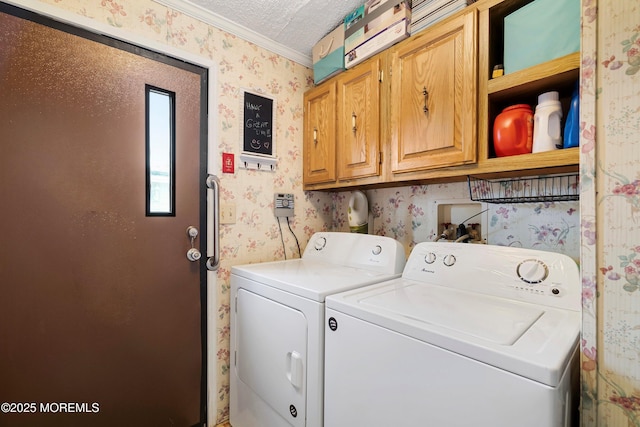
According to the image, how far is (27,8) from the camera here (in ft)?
4.11

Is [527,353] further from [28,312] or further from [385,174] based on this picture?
[28,312]

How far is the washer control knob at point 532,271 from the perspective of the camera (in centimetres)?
109

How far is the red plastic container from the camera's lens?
1.14 meters

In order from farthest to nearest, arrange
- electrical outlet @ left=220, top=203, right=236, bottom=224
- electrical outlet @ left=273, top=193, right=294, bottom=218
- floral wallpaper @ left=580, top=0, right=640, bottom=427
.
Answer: electrical outlet @ left=273, top=193, right=294, bottom=218 → electrical outlet @ left=220, top=203, right=236, bottom=224 → floral wallpaper @ left=580, top=0, right=640, bottom=427

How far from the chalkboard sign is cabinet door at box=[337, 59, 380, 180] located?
1.54 feet

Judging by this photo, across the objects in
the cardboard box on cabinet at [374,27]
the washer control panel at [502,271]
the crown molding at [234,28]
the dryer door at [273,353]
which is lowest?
the dryer door at [273,353]

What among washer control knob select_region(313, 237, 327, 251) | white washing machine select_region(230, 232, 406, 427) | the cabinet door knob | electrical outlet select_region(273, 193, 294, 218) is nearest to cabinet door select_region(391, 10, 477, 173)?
the cabinet door knob

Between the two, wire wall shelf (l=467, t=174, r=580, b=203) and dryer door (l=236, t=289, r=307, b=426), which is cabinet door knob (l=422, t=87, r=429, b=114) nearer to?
wire wall shelf (l=467, t=174, r=580, b=203)

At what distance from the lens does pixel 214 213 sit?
1722 millimetres

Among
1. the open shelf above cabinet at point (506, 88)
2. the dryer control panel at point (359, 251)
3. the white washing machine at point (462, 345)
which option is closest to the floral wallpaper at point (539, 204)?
the white washing machine at point (462, 345)

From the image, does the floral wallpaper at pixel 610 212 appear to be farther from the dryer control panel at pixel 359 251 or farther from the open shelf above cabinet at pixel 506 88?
the dryer control panel at pixel 359 251

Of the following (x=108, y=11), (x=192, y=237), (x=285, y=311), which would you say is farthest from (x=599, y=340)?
(x=108, y=11)

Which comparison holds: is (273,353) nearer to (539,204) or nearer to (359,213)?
(359,213)

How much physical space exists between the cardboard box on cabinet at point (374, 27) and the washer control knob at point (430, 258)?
3.57 feet
